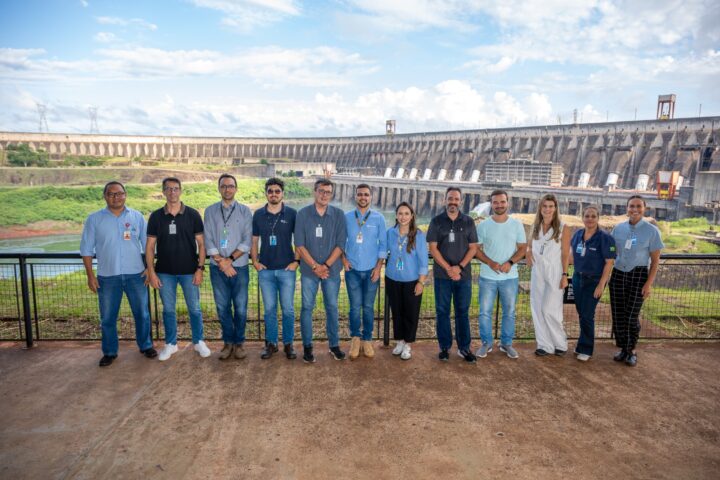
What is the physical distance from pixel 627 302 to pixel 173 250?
15.4 feet

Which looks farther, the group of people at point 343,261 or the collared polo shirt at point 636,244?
the collared polo shirt at point 636,244

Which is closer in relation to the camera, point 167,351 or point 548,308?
point 167,351

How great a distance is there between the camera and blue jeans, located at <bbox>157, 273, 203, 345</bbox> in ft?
15.4

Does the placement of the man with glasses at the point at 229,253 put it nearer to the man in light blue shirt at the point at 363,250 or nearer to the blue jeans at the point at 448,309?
the man in light blue shirt at the point at 363,250

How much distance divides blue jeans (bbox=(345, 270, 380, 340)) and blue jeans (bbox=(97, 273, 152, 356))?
82.7 inches

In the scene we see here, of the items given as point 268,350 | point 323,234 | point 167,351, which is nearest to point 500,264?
point 323,234

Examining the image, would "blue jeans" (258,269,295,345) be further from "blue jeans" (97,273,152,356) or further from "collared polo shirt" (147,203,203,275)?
"blue jeans" (97,273,152,356)

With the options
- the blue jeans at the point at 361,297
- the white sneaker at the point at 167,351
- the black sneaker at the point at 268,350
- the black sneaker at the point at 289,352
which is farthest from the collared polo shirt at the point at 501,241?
the white sneaker at the point at 167,351

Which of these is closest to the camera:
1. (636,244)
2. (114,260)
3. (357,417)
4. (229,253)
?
(357,417)

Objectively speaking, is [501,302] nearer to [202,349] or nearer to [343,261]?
[343,261]

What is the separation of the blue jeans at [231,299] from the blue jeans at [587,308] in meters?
3.46

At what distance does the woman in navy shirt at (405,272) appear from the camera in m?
4.69

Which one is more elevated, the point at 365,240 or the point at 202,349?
the point at 365,240

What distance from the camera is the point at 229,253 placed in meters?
4.66
